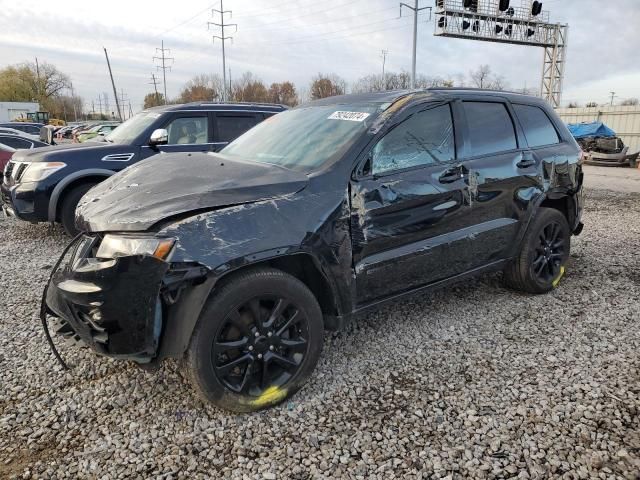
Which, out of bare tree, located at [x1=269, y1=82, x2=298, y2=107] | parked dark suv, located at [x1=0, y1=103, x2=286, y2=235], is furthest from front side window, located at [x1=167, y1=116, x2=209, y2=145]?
bare tree, located at [x1=269, y1=82, x2=298, y2=107]

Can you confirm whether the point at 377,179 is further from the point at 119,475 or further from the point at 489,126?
the point at 119,475

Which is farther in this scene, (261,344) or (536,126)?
(536,126)

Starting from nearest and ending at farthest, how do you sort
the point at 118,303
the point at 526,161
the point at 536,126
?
the point at 118,303, the point at 526,161, the point at 536,126

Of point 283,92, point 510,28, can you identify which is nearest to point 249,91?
point 283,92

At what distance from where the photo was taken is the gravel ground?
2312 mm

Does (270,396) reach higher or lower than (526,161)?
lower

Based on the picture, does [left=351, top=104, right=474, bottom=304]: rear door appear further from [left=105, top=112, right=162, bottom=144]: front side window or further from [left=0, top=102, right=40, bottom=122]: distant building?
[left=0, top=102, right=40, bottom=122]: distant building

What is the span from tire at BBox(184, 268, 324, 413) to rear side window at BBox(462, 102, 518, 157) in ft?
6.48

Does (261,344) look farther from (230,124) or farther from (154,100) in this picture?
(154,100)

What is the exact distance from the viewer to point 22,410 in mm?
2719

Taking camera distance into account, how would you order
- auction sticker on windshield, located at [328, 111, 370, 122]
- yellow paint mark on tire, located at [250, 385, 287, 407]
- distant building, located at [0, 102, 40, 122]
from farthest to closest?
distant building, located at [0, 102, 40, 122]
auction sticker on windshield, located at [328, 111, 370, 122]
yellow paint mark on tire, located at [250, 385, 287, 407]

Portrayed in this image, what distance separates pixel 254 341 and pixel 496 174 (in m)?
2.38

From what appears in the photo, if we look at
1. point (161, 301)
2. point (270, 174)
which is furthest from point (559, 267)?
point (161, 301)

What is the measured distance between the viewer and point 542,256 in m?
4.37
